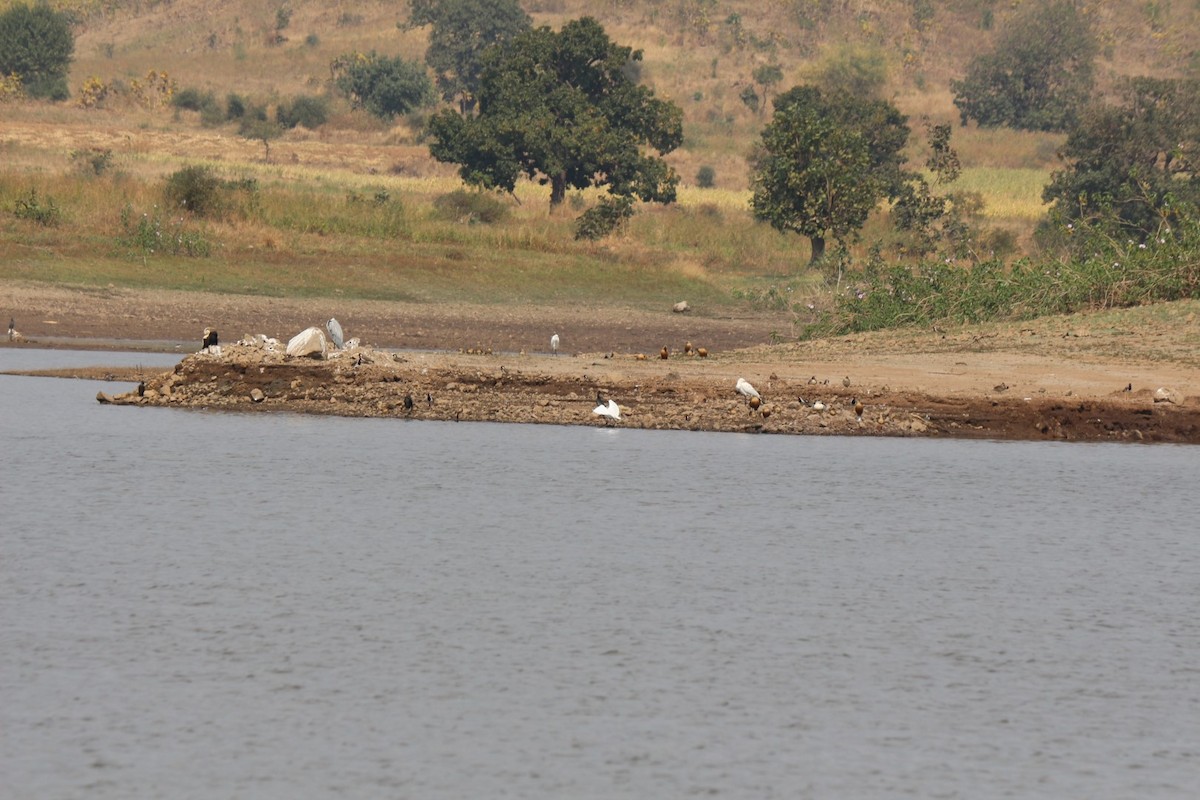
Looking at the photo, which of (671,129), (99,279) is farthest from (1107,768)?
(671,129)

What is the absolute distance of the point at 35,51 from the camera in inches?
3317

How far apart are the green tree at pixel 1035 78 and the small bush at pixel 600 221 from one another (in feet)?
187

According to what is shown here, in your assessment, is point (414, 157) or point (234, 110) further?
point (234, 110)

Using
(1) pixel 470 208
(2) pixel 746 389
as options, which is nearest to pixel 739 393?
(2) pixel 746 389

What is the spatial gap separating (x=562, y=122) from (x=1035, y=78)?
56.7m

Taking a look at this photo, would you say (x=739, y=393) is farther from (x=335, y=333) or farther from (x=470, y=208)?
(x=470, y=208)

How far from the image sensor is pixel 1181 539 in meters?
13.4

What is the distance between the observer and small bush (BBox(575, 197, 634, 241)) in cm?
4084

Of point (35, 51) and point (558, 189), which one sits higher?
point (35, 51)

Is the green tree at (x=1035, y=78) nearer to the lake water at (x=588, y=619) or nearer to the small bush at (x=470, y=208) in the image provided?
the small bush at (x=470, y=208)

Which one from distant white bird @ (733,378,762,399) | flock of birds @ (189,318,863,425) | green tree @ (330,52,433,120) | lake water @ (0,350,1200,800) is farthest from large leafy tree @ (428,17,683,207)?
green tree @ (330,52,433,120)

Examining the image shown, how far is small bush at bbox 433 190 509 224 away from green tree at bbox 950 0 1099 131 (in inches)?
2234

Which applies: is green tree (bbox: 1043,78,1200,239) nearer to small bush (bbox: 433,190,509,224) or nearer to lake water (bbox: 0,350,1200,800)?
small bush (bbox: 433,190,509,224)

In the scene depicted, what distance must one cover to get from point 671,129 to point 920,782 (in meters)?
45.8
